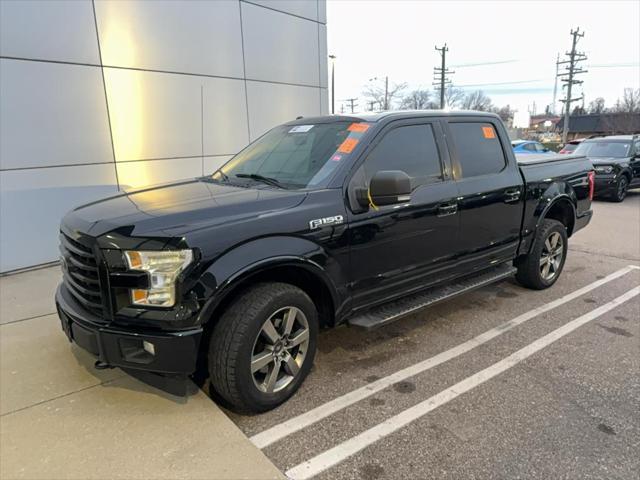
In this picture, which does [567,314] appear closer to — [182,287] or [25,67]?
[182,287]

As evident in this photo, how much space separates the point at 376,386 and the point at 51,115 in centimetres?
539

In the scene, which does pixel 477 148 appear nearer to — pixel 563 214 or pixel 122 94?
pixel 563 214

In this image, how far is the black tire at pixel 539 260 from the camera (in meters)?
5.02

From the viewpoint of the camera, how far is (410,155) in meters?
3.75

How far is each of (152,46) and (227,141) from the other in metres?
1.88

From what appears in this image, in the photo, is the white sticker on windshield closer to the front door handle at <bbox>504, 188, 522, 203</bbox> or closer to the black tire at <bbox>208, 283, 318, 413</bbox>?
the black tire at <bbox>208, 283, 318, 413</bbox>

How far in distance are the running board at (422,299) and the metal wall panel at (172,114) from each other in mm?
4513

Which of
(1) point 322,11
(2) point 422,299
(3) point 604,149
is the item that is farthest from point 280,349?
(3) point 604,149

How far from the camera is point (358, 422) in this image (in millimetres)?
2916

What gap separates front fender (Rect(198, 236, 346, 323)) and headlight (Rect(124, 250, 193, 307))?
5.5 inches

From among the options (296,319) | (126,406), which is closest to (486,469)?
(296,319)

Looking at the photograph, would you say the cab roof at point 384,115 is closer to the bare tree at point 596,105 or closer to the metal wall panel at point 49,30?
the metal wall panel at point 49,30

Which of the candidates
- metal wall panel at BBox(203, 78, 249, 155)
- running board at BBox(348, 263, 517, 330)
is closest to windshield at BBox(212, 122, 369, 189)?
running board at BBox(348, 263, 517, 330)

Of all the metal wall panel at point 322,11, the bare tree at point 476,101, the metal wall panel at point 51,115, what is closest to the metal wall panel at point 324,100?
the metal wall panel at point 322,11
